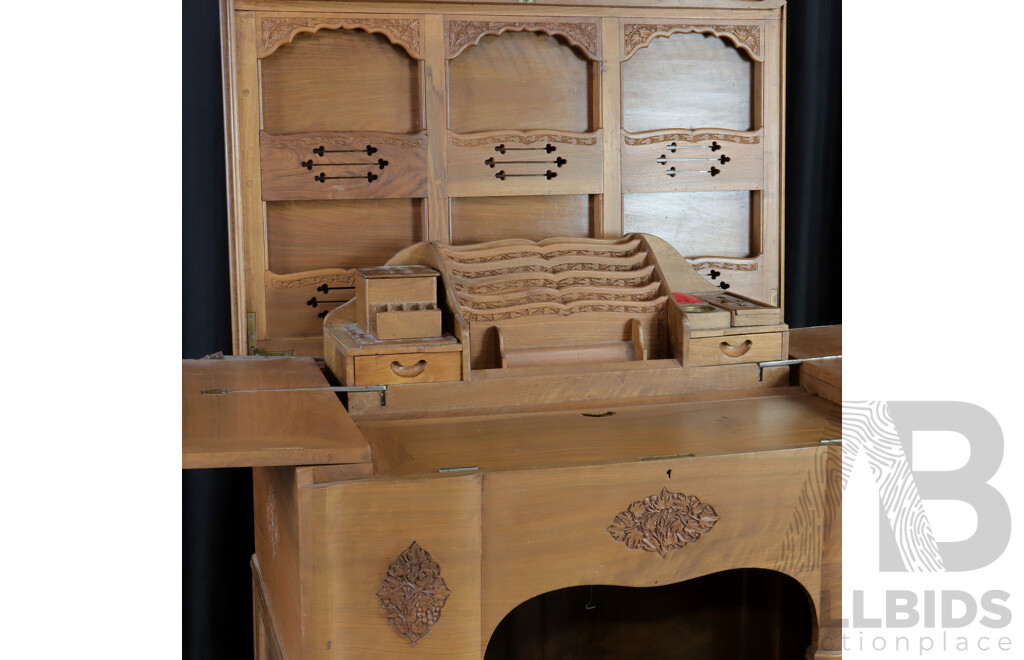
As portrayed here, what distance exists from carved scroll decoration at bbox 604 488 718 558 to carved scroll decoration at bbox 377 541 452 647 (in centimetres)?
31

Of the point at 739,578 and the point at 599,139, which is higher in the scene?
the point at 599,139

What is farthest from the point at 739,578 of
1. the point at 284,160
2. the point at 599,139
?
the point at 284,160

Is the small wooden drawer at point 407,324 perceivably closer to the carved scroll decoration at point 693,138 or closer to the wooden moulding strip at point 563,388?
the wooden moulding strip at point 563,388

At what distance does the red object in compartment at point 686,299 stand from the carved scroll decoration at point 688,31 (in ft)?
2.16

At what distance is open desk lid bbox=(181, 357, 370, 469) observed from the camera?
1.62m

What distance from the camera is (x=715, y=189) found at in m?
2.80

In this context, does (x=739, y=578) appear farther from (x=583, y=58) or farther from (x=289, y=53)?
(x=289, y=53)

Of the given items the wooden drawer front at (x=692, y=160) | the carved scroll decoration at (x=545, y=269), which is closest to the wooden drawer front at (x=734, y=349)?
the carved scroll decoration at (x=545, y=269)

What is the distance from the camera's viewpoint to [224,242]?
3047 mm

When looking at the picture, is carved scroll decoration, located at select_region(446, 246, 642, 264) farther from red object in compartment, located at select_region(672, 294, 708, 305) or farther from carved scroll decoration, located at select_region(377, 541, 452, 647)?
carved scroll decoration, located at select_region(377, 541, 452, 647)

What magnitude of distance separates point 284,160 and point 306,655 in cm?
126

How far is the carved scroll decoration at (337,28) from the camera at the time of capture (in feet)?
8.07

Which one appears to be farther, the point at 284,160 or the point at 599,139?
the point at 599,139

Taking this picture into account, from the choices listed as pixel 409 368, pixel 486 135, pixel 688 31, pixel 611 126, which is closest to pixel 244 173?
pixel 486 135
